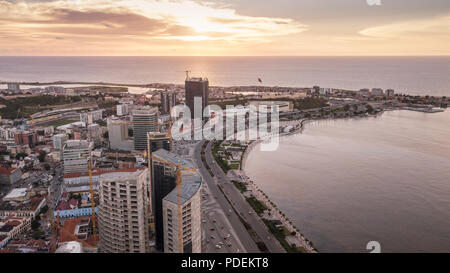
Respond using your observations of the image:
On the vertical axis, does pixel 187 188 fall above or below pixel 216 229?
above

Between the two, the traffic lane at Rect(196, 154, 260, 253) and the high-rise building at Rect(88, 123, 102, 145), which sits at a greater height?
the high-rise building at Rect(88, 123, 102, 145)

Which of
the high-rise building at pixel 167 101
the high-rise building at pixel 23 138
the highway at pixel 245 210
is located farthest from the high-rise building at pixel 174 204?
the high-rise building at pixel 167 101

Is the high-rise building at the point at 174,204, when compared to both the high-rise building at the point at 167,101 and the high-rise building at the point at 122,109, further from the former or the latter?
the high-rise building at the point at 122,109

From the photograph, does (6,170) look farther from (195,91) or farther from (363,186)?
(195,91)

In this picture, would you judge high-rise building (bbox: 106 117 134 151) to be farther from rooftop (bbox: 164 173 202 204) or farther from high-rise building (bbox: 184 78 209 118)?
rooftop (bbox: 164 173 202 204)

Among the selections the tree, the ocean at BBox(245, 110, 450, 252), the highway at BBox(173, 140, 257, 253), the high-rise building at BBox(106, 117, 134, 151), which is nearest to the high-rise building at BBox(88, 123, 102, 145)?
the high-rise building at BBox(106, 117, 134, 151)

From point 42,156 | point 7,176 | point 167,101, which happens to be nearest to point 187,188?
point 7,176
